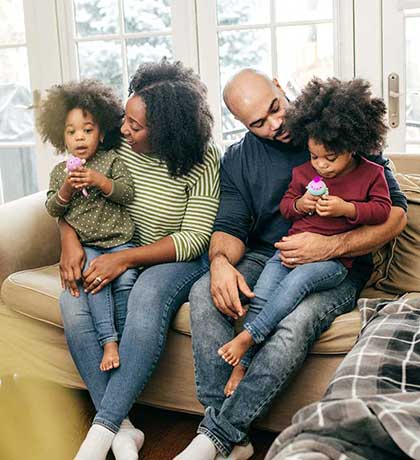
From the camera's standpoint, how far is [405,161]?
2305 mm

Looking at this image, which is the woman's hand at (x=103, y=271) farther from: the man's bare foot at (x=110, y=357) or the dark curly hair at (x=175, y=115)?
the dark curly hair at (x=175, y=115)

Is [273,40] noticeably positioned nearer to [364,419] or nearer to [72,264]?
[72,264]

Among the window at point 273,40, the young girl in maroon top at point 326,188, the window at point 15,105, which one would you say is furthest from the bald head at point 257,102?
the window at point 15,105

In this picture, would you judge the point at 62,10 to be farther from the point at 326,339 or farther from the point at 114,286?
the point at 326,339

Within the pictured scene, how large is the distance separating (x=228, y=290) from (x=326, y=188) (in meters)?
0.37

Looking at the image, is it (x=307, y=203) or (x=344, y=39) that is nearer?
(x=307, y=203)

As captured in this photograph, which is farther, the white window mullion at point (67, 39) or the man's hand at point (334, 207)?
the white window mullion at point (67, 39)

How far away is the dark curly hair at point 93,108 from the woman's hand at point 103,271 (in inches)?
14.4

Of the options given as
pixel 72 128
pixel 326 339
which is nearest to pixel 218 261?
pixel 326 339

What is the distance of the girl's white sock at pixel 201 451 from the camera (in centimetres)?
168

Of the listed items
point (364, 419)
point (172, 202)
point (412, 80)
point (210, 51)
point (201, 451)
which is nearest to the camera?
point (364, 419)

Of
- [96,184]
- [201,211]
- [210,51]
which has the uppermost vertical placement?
[210,51]

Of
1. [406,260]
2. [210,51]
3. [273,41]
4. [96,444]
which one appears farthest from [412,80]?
[96,444]

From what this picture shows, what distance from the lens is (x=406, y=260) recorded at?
2004mm
